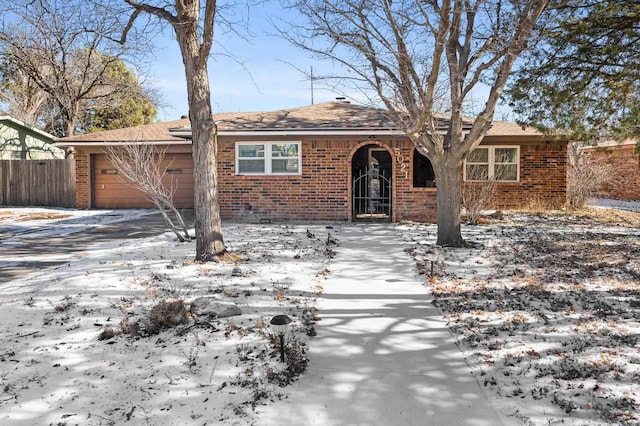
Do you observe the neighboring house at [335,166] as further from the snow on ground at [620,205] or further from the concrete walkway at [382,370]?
the concrete walkway at [382,370]

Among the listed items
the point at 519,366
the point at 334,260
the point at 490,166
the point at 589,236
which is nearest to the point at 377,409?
the point at 519,366

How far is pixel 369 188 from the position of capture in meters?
14.3

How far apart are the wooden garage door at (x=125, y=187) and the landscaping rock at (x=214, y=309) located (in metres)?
12.6

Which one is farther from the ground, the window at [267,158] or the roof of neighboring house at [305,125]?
the roof of neighboring house at [305,125]

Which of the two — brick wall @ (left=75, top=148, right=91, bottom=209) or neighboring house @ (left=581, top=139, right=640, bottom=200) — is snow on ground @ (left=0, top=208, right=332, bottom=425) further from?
neighboring house @ (left=581, top=139, right=640, bottom=200)

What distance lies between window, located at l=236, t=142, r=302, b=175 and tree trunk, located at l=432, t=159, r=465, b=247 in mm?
5337

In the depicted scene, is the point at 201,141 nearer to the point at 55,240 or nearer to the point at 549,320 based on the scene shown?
the point at 55,240

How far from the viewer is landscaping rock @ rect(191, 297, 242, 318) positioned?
15.3 feet

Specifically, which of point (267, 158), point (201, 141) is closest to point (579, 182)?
point (267, 158)

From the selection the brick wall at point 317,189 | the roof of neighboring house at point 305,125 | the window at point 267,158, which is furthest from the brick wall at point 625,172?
the window at point 267,158

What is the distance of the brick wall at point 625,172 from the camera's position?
69.3 feet

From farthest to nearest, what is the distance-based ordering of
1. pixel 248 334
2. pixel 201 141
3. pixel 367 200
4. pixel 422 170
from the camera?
pixel 422 170 → pixel 367 200 → pixel 201 141 → pixel 248 334

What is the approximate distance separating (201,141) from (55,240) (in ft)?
15.9

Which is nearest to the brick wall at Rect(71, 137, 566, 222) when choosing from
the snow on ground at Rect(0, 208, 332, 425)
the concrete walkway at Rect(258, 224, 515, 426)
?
the snow on ground at Rect(0, 208, 332, 425)
